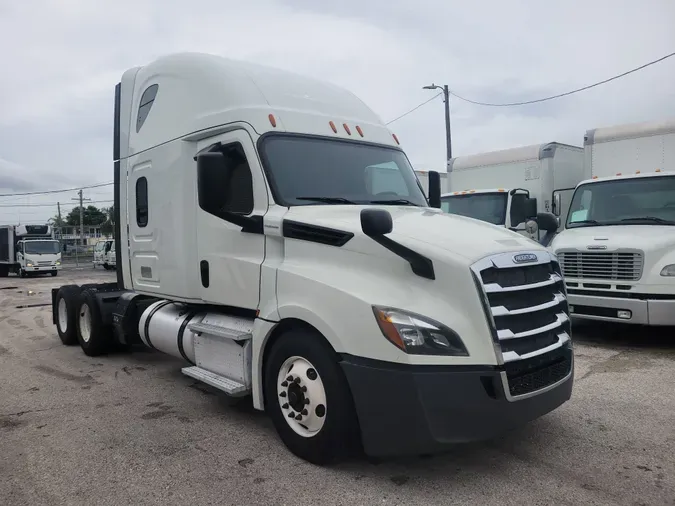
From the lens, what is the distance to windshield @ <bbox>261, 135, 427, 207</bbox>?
4688 millimetres

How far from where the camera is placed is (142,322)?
6828 millimetres

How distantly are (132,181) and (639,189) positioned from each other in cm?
746

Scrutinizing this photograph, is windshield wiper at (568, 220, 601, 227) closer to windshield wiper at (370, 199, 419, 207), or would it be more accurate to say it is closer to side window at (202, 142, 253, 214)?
windshield wiper at (370, 199, 419, 207)

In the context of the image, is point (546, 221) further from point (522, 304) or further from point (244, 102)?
point (244, 102)

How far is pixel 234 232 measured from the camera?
4.96 metres

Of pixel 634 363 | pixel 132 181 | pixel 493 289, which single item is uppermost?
pixel 132 181

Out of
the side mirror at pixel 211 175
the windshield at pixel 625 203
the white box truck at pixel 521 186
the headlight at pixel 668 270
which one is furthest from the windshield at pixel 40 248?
the headlight at pixel 668 270

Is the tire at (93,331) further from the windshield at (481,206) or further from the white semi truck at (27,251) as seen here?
the white semi truck at (27,251)

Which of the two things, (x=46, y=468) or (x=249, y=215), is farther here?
(x=249, y=215)

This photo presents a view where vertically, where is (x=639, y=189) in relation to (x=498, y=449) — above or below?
above

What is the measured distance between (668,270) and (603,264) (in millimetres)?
797

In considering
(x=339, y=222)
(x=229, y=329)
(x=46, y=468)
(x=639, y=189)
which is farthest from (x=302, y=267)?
(x=639, y=189)

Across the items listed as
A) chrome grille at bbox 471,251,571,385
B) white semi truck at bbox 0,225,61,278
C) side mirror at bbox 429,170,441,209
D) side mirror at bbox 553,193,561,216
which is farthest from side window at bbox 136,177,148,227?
white semi truck at bbox 0,225,61,278

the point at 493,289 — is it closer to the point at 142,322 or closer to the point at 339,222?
the point at 339,222
